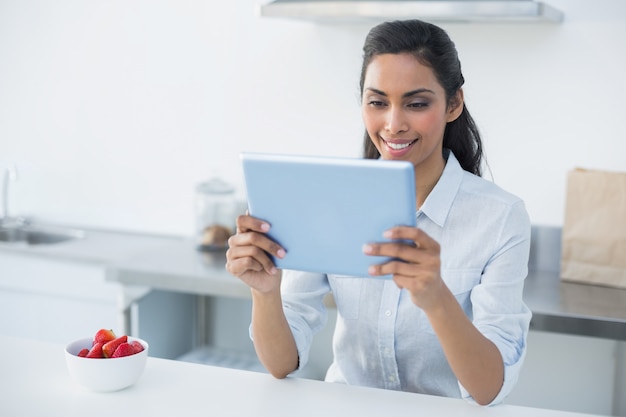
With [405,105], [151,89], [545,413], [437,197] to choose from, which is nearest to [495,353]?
→ [545,413]

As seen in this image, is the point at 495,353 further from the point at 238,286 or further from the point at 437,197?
the point at 238,286

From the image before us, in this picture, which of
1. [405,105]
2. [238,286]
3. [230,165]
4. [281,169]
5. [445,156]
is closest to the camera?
[281,169]

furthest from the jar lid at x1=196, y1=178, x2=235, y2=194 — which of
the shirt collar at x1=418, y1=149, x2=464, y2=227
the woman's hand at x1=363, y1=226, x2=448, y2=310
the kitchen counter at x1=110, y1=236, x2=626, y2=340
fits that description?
the woman's hand at x1=363, y1=226, x2=448, y2=310

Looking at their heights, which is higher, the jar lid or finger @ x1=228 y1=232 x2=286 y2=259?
finger @ x1=228 y1=232 x2=286 y2=259

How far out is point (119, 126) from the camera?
10.6ft

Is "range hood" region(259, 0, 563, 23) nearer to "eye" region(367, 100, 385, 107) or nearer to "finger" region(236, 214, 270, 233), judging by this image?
"eye" region(367, 100, 385, 107)

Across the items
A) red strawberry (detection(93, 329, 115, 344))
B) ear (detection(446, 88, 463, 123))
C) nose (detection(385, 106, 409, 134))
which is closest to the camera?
red strawberry (detection(93, 329, 115, 344))

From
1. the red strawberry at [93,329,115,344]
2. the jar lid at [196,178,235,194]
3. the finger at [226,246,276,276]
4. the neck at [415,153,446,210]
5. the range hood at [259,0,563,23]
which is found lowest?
the red strawberry at [93,329,115,344]

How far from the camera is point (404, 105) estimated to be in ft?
4.84

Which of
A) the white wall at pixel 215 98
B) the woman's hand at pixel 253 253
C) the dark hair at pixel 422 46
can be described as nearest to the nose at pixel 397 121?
the dark hair at pixel 422 46

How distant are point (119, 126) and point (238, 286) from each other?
1.10 metres

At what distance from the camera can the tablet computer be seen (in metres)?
1.12

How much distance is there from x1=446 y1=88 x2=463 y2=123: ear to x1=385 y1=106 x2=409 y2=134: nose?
135 millimetres

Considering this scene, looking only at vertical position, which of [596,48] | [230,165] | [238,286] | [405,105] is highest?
[596,48]
